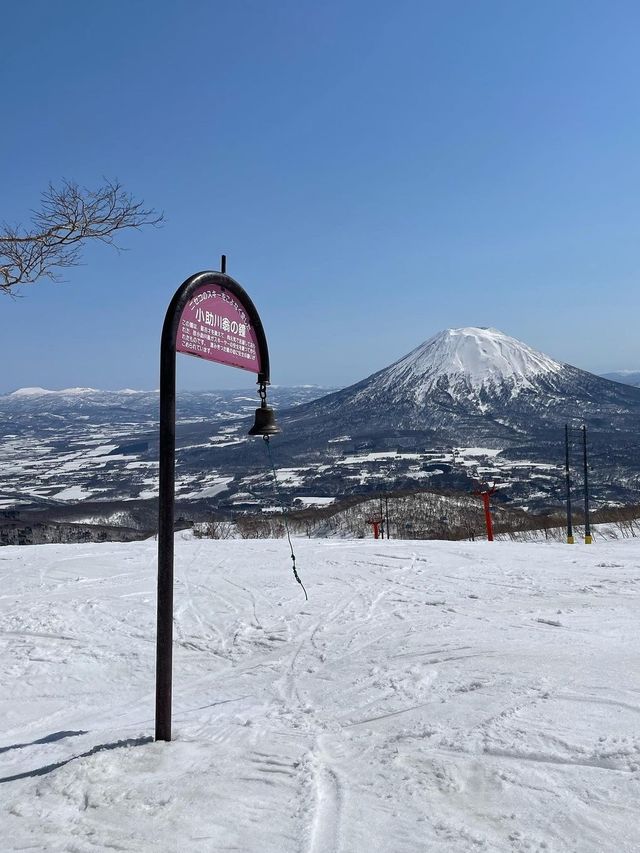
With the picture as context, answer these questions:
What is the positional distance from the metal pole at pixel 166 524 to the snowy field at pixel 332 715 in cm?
33

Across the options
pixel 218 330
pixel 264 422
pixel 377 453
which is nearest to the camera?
pixel 218 330

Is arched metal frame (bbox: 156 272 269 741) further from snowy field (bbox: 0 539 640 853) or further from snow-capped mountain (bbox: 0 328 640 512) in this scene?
snow-capped mountain (bbox: 0 328 640 512)

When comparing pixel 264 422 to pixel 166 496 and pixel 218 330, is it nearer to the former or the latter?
pixel 218 330

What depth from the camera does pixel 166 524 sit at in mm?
4453

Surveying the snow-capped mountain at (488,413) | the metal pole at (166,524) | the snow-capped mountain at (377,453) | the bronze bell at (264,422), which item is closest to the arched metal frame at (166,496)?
the metal pole at (166,524)

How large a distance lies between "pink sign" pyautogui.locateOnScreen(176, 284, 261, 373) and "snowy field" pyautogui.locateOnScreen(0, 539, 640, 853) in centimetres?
290

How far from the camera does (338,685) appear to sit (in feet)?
19.1

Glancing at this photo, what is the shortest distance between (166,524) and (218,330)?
5.18ft

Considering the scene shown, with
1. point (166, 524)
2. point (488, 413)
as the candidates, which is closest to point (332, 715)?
point (166, 524)

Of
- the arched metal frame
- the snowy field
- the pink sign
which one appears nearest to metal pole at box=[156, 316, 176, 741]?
the arched metal frame

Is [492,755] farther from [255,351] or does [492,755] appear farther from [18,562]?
[18,562]

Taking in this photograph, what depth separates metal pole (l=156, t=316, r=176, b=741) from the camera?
4.38 meters

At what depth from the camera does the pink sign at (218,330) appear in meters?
4.57

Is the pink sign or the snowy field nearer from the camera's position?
the snowy field
